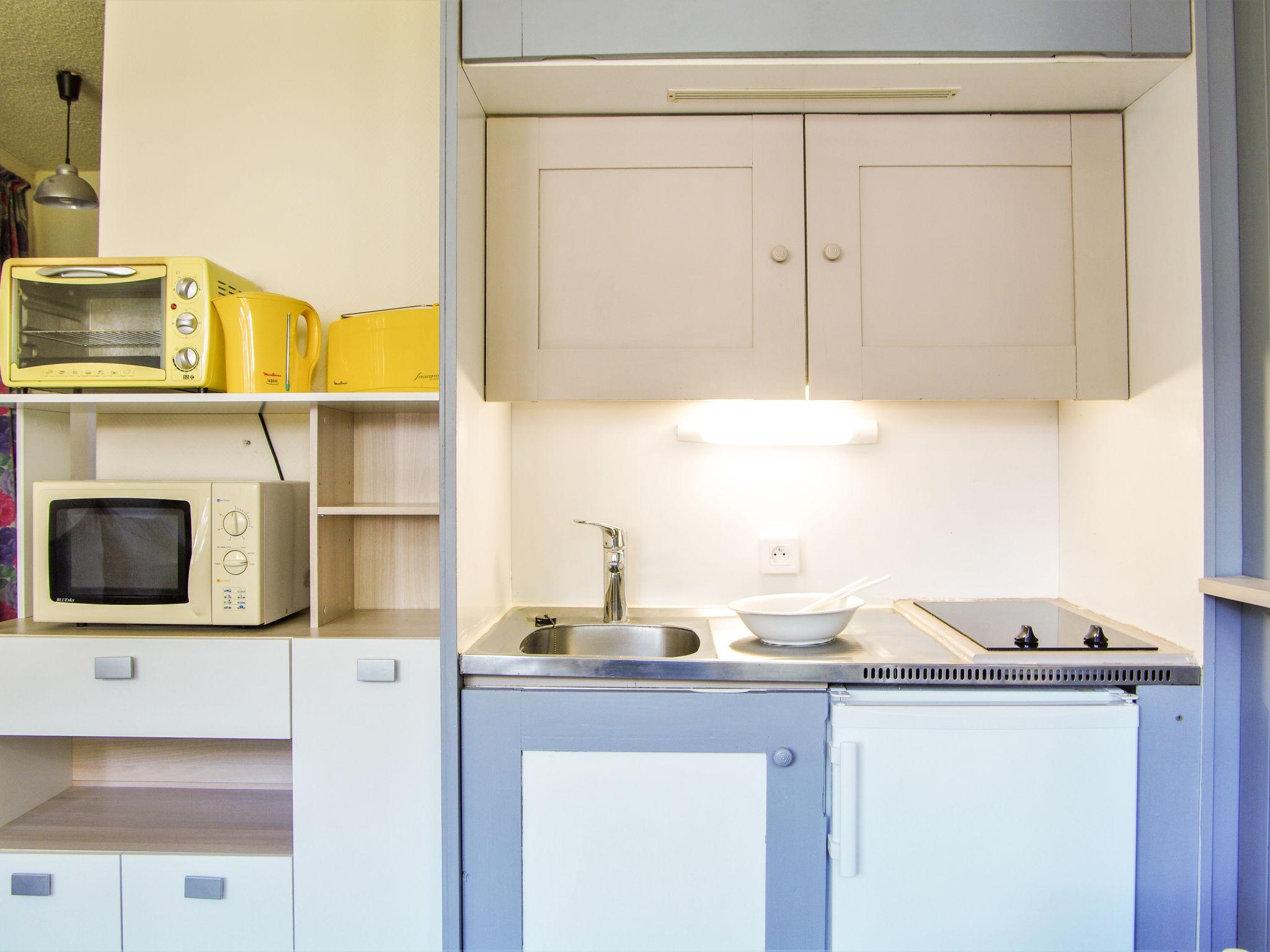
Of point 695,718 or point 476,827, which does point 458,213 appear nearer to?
point 695,718

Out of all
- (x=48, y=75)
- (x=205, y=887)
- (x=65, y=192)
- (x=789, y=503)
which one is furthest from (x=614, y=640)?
(x=48, y=75)

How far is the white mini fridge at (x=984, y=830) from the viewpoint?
131 cm

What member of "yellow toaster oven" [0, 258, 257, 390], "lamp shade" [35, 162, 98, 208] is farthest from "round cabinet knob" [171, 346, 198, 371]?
"lamp shade" [35, 162, 98, 208]

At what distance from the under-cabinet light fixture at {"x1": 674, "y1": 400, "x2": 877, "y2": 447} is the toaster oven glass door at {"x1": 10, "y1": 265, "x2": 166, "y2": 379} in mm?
1204

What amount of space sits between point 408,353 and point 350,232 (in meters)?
0.48

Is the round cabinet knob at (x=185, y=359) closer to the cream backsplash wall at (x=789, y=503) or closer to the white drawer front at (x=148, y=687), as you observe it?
the white drawer front at (x=148, y=687)

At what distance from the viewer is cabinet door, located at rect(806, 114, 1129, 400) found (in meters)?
1.58

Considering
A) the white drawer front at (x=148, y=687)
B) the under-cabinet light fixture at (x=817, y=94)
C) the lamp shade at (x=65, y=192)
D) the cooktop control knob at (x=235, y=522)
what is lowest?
the white drawer front at (x=148, y=687)

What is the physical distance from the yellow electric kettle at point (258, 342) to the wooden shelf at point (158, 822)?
0.95 meters

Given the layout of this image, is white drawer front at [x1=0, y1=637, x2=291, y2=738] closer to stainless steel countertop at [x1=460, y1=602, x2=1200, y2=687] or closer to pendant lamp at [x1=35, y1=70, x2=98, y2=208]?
stainless steel countertop at [x1=460, y1=602, x2=1200, y2=687]

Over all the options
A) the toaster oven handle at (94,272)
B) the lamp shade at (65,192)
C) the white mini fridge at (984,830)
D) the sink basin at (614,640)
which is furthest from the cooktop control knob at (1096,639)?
the lamp shade at (65,192)

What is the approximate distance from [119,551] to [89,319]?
1.66 ft

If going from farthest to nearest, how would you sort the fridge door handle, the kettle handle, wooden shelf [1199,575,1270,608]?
the kettle handle < the fridge door handle < wooden shelf [1199,575,1270,608]

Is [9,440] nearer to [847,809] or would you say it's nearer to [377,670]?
[377,670]
